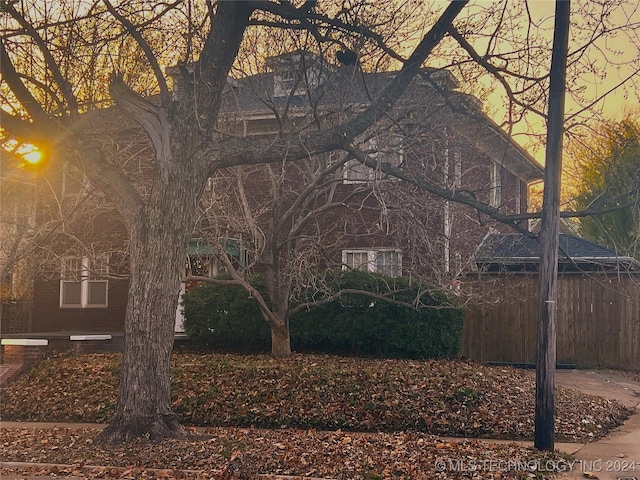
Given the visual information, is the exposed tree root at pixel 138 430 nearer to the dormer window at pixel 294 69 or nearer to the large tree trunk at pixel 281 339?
the large tree trunk at pixel 281 339

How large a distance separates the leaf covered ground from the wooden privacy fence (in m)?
3.85

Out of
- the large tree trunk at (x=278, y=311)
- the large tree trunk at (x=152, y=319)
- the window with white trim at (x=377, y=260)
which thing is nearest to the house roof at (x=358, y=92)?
the window with white trim at (x=377, y=260)

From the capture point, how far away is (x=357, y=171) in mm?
13820

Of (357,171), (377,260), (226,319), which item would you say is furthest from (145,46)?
(377,260)

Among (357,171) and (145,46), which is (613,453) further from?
(145,46)

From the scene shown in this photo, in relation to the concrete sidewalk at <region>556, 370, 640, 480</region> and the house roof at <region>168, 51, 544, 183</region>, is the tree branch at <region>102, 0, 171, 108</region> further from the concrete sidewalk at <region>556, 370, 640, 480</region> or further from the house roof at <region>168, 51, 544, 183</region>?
the concrete sidewalk at <region>556, 370, 640, 480</region>

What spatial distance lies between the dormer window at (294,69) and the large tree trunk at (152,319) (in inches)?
150

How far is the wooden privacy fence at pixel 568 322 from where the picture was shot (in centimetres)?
1805

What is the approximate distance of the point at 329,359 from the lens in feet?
48.4

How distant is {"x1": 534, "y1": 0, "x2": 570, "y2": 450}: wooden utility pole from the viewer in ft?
28.7

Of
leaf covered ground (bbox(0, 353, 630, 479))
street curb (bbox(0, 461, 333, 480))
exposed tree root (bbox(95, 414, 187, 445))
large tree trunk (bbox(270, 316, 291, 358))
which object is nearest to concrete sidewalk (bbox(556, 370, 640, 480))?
leaf covered ground (bbox(0, 353, 630, 479))

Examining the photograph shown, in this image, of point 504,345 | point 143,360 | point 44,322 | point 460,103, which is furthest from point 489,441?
point 44,322

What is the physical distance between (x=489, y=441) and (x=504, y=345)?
9114 millimetres

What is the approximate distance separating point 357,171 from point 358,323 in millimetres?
3543
